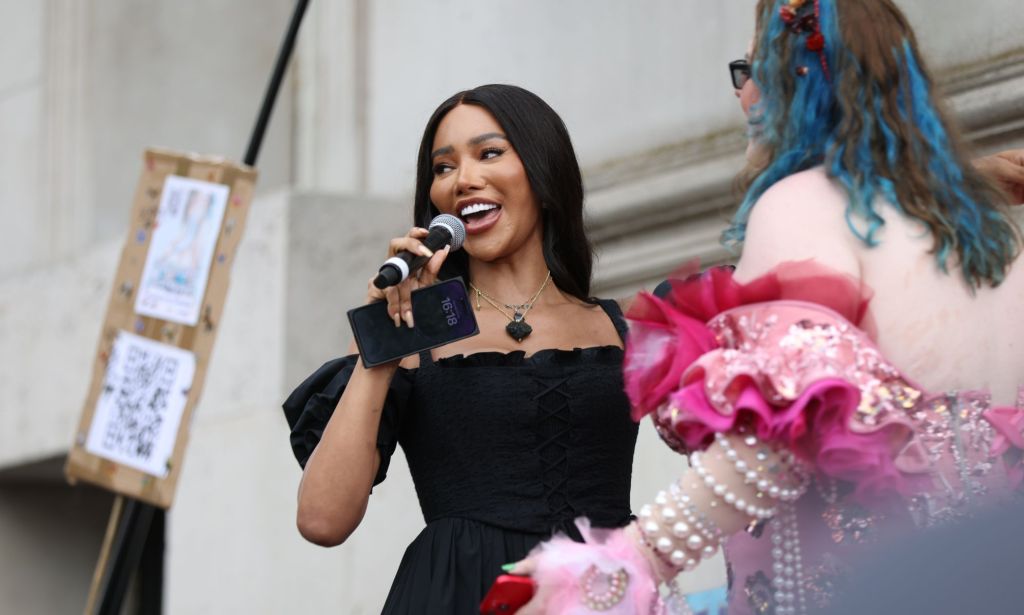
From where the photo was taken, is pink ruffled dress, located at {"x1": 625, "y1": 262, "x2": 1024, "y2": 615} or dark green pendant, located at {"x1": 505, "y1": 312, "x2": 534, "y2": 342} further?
dark green pendant, located at {"x1": 505, "y1": 312, "x2": 534, "y2": 342}

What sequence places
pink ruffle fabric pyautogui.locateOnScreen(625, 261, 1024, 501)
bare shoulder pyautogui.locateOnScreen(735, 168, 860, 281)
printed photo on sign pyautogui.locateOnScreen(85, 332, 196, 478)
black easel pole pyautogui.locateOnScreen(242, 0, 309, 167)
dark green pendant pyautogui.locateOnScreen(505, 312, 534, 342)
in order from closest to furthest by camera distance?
1. pink ruffle fabric pyautogui.locateOnScreen(625, 261, 1024, 501)
2. bare shoulder pyautogui.locateOnScreen(735, 168, 860, 281)
3. dark green pendant pyautogui.locateOnScreen(505, 312, 534, 342)
4. printed photo on sign pyautogui.locateOnScreen(85, 332, 196, 478)
5. black easel pole pyautogui.locateOnScreen(242, 0, 309, 167)

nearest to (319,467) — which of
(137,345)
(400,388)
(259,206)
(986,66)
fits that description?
(400,388)

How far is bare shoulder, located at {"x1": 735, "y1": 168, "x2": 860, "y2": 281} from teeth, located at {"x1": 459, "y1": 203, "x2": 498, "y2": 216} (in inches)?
32.2

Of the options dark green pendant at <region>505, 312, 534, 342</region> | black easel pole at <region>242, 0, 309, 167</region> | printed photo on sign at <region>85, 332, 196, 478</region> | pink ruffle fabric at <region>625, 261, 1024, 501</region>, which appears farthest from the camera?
black easel pole at <region>242, 0, 309, 167</region>

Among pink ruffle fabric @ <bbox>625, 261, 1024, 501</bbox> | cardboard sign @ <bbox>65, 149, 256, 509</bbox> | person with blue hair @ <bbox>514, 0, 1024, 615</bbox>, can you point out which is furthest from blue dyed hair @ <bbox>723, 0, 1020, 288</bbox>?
cardboard sign @ <bbox>65, 149, 256, 509</bbox>

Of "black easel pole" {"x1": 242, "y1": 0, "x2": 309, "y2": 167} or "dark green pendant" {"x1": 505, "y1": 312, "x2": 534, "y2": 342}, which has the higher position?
"black easel pole" {"x1": 242, "y1": 0, "x2": 309, "y2": 167}

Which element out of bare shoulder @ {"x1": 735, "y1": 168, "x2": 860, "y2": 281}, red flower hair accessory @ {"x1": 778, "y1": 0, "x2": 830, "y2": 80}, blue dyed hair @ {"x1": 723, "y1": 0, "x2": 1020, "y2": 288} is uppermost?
red flower hair accessory @ {"x1": 778, "y1": 0, "x2": 830, "y2": 80}

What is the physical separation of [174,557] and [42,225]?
5.71 feet

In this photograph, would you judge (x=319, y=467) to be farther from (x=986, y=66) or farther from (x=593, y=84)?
(x=593, y=84)

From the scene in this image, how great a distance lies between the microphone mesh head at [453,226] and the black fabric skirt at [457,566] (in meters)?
0.49

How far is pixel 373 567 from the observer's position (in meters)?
5.73

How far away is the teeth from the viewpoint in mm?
3324

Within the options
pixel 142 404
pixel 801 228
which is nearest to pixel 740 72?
pixel 801 228

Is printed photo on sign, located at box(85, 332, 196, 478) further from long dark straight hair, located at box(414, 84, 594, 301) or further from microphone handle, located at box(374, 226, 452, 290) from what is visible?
microphone handle, located at box(374, 226, 452, 290)
